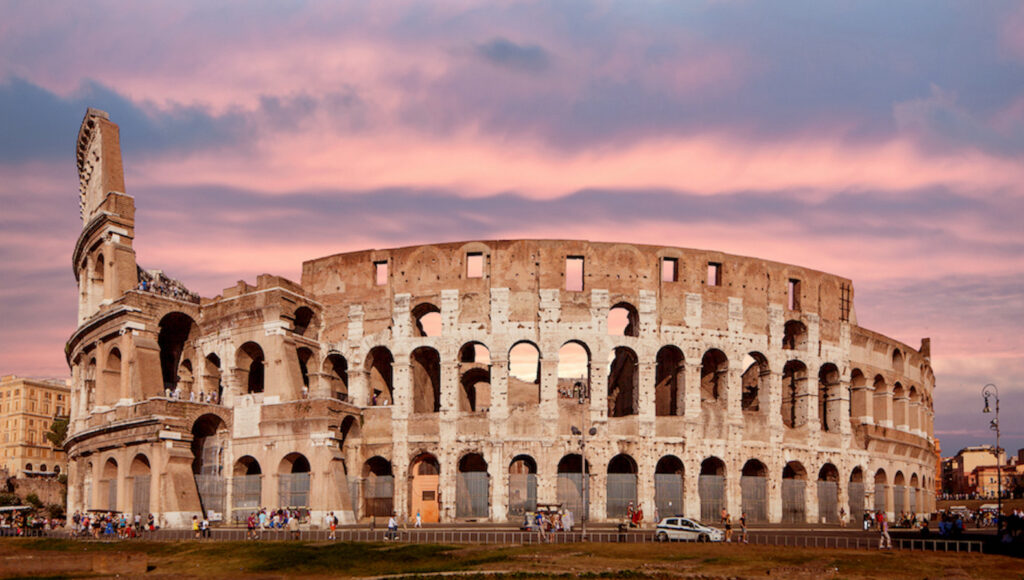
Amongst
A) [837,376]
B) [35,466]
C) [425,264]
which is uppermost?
[425,264]

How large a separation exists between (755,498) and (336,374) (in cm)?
2468

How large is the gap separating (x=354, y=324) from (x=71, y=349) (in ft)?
73.4

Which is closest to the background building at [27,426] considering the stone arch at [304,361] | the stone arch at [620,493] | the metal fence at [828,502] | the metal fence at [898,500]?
the stone arch at [304,361]

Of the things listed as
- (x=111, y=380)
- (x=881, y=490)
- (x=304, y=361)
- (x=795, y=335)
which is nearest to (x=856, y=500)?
(x=881, y=490)

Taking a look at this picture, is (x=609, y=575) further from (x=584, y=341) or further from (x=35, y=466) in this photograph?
(x=35, y=466)

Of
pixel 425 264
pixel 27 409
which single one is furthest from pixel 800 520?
pixel 27 409

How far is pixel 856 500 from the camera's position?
6281 cm

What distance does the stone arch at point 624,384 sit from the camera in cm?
→ 5675

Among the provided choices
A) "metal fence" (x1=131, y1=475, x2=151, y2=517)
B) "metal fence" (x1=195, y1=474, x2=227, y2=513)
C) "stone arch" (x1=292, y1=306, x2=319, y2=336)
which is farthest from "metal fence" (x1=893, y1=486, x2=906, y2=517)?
"metal fence" (x1=131, y1=475, x2=151, y2=517)

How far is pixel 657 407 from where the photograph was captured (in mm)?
63344

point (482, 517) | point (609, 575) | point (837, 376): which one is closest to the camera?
point (609, 575)

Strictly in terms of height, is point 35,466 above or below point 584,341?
below

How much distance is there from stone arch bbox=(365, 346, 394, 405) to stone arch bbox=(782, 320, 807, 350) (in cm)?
2285

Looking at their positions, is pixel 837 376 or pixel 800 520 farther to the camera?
pixel 837 376
